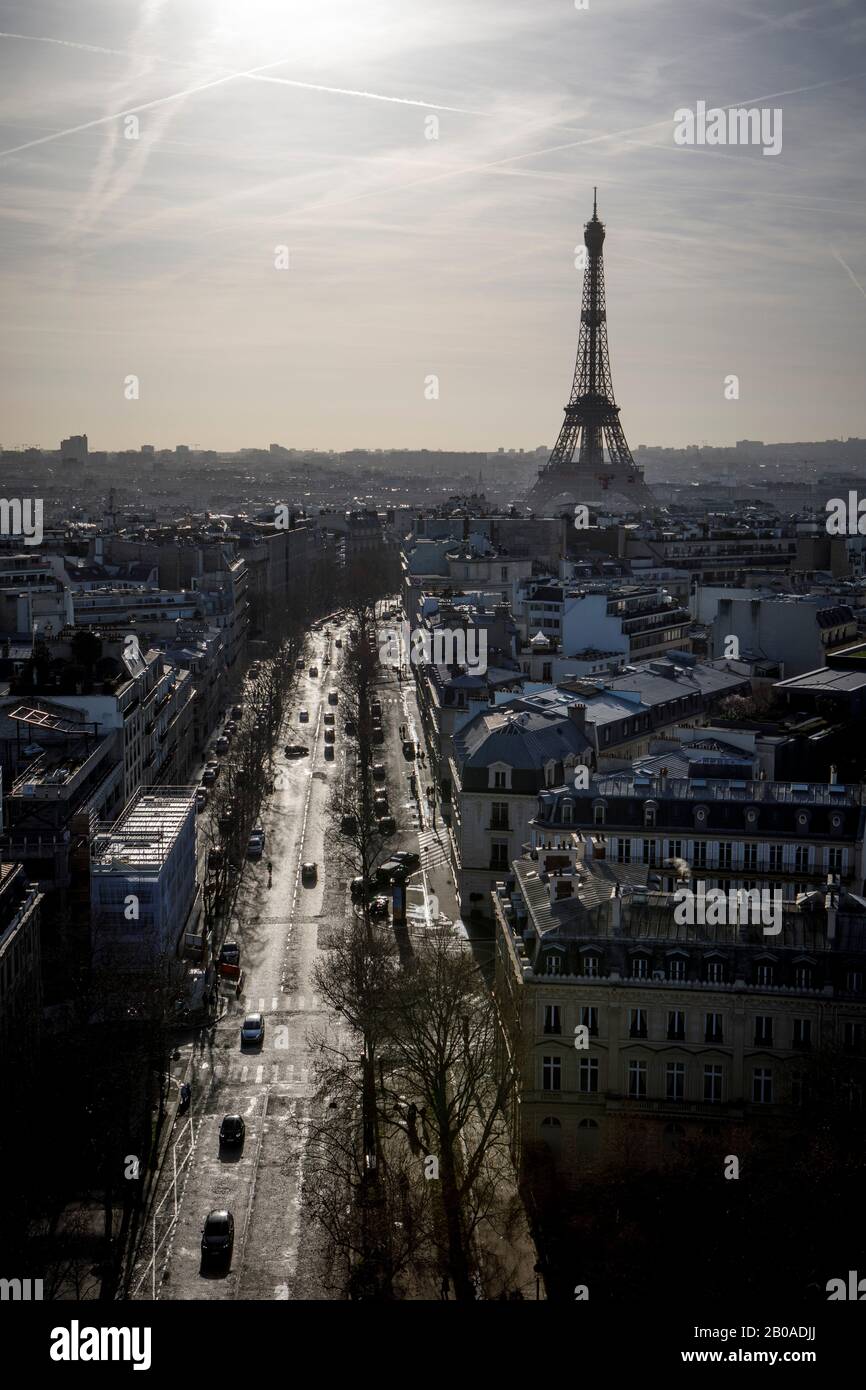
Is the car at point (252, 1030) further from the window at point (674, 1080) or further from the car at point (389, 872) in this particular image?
the car at point (389, 872)

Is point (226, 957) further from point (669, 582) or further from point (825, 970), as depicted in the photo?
point (669, 582)

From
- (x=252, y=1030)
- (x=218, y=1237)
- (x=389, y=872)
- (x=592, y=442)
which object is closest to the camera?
(x=218, y=1237)

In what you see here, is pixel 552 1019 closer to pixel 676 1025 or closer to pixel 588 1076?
pixel 588 1076

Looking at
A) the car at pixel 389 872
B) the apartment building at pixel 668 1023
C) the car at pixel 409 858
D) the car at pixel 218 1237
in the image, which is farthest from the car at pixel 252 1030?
the car at pixel 409 858

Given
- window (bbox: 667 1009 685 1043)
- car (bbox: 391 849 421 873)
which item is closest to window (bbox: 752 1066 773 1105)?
window (bbox: 667 1009 685 1043)

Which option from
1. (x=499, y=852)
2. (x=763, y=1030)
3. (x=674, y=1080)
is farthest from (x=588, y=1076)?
(x=499, y=852)
